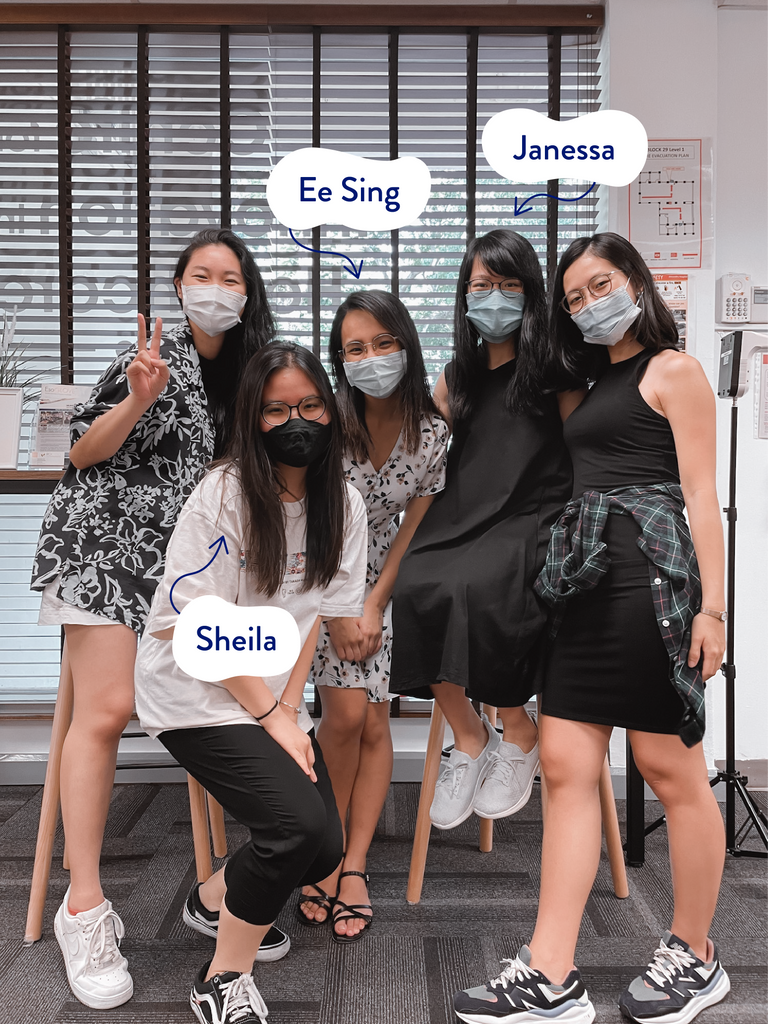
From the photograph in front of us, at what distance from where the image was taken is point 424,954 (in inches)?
62.9

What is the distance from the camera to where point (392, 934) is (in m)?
1.68

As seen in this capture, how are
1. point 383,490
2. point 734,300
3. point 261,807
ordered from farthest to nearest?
point 734,300 < point 383,490 < point 261,807

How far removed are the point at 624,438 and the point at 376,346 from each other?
0.58 meters

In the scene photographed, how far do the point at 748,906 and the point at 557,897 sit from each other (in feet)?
2.53

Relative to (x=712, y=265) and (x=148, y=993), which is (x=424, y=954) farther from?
(x=712, y=265)

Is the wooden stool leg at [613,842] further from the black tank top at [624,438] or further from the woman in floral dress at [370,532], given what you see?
the black tank top at [624,438]

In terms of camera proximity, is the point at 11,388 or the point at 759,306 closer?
the point at 11,388

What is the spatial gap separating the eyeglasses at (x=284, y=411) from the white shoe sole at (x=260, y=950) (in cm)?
112

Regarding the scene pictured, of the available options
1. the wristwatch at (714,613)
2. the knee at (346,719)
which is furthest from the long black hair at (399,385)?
the wristwatch at (714,613)

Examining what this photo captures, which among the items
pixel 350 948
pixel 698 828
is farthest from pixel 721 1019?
pixel 350 948

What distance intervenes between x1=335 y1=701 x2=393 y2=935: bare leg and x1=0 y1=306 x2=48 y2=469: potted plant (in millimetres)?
1438

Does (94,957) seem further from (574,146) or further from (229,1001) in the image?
(574,146)

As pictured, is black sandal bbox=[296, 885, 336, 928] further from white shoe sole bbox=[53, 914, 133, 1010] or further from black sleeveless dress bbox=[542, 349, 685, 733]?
black sleeveless dress bbox=[542, 349, 685, 733]

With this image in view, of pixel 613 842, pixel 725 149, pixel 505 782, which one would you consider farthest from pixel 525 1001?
pixel 725 149
